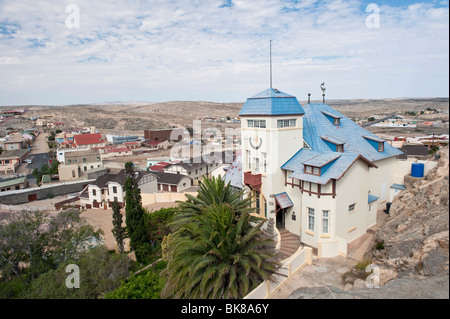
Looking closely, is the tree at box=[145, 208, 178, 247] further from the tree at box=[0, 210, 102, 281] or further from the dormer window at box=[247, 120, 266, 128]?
the dormer window at box=[247, 120, 266, 128]

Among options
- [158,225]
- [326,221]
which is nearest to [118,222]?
[158,225]

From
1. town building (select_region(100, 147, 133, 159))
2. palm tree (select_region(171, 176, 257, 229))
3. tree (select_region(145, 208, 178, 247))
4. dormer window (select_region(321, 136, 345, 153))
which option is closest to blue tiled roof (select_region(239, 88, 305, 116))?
dormer window (select_region(321, 136, 345, 153))

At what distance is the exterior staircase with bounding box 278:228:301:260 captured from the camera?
17719mm

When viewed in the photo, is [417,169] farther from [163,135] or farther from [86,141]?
[163,135]

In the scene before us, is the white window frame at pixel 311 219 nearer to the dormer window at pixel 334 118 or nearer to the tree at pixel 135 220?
the dormer window at pixel 334 118

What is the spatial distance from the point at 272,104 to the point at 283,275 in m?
10.6

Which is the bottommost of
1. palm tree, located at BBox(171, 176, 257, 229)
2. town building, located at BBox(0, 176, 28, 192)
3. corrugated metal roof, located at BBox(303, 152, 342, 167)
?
town building, located at BBox(0, 176, 28, 192)

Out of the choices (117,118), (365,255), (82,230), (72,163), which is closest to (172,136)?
(72,163)

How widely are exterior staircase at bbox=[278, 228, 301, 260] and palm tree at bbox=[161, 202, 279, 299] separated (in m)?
4.45

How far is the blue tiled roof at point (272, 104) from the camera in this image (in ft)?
63.7

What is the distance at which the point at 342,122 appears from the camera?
24297mm
